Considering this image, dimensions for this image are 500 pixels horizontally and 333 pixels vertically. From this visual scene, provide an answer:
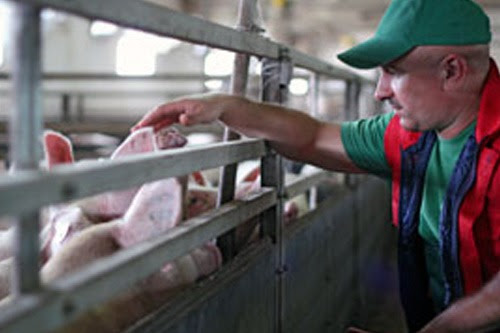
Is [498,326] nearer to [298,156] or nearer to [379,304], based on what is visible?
[298,156]

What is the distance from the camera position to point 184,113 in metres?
1.72

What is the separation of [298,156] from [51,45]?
12.5 metres

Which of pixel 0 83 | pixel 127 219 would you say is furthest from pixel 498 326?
pixel 0 83

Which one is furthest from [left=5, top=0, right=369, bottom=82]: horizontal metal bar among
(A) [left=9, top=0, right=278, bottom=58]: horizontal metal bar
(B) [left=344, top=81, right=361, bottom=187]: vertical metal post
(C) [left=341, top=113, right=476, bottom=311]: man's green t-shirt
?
(B) [left=344, top=81, right=361, bottom=187]: vertical metal post

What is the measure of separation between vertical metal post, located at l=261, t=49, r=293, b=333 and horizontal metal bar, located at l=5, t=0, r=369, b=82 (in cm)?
6

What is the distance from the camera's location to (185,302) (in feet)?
4.44

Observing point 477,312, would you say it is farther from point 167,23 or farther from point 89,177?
point 89,177

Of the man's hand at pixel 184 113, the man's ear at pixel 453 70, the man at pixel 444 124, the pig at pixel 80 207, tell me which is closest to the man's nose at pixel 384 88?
the man at pixel 444 124

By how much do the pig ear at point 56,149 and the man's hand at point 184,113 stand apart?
0.73ft

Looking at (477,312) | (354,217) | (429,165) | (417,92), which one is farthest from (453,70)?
(354,217)

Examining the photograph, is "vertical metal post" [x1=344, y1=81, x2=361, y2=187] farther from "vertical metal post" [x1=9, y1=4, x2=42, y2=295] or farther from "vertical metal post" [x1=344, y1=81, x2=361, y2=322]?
"vertical metal post" [x1=9, y1=4, x2=42, y2=295]

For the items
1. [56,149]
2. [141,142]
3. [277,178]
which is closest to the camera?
[141,142]

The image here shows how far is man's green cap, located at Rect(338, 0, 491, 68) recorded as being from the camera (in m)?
1.69

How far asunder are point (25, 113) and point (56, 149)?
105cm
